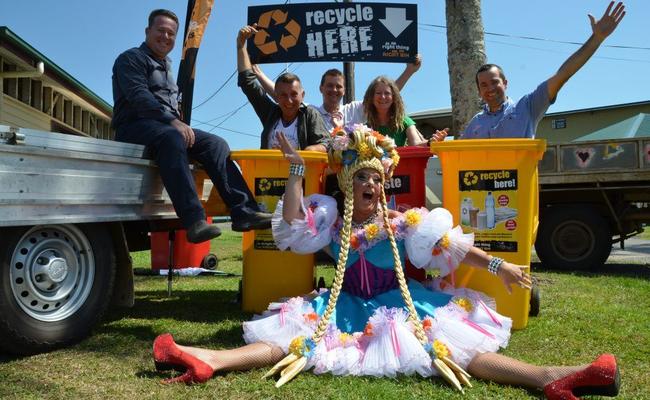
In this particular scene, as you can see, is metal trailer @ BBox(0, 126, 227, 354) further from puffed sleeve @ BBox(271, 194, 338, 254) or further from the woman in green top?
the woman in green top

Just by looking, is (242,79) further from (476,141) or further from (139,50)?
(476,141)

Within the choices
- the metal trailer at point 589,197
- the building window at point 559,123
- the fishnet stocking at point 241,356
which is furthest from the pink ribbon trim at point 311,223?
the building window at point 559,123

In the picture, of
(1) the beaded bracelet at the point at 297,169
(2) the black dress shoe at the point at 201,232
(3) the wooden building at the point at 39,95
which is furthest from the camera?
(3) the wooden building at the point at 39,95

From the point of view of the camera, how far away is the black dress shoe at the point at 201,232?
3.34 meters

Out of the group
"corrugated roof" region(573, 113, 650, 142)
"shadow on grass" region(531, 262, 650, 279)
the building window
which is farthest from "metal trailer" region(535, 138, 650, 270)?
the building window

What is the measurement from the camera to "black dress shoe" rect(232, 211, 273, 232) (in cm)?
359

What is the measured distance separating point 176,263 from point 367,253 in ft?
16.1

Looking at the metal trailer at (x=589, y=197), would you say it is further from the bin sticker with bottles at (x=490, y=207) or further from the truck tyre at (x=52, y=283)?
the truck tyre at (x=52, y=283)

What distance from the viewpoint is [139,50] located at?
3846 mm

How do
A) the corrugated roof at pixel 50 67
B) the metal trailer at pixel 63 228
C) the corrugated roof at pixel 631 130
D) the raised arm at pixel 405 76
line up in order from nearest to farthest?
the metal trailer at pixel 63 228 < the raised arm at pixel 405 76 < the corrugated roof at pixel 50 67 < the corrugated roof at pixel 631 130

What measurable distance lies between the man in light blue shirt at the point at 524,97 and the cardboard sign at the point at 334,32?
2441mm

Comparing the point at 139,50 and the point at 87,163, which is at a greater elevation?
the point at 139,50

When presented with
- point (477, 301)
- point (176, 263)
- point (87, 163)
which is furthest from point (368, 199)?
point (176, 263)

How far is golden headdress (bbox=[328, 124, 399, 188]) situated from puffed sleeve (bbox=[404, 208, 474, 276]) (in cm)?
39
